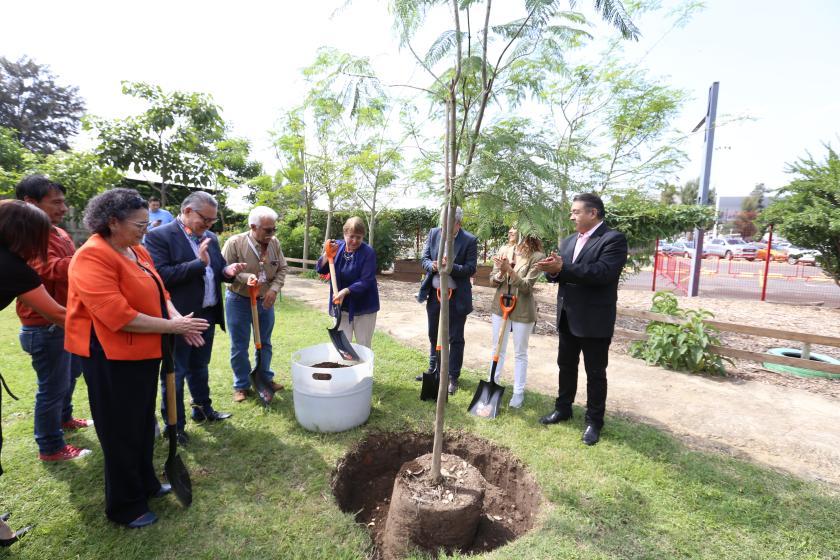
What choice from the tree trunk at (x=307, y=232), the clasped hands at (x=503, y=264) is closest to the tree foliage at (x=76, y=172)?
the tree trunk at (x=307, y=232)

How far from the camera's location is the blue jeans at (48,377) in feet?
8.61

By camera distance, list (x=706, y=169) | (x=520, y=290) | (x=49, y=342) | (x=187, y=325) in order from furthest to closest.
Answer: (x=706, y=169) → (x=520, y=290) → (x=49, y=342) → (x=187, y=325)

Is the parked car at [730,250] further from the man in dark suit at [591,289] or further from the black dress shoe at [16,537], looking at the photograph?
the black dress shoe at [16,537]

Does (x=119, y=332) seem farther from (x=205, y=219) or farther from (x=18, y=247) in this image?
(x=205, y=219)

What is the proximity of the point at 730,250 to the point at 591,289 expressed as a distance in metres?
30.3

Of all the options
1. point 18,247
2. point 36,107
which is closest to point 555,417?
point 18,247

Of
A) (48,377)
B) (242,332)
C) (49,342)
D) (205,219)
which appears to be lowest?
(48,377)

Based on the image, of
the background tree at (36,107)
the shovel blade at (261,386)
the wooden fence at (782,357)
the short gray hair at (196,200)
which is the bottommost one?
the shovel blade at (261,386)

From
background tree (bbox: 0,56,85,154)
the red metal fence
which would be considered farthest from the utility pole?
background tree (bbox: 0,56,85,154)

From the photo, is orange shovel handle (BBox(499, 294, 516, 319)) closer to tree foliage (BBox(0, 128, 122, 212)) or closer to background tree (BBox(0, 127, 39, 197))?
tree foliage (BBox(0, 128, 122, 212))

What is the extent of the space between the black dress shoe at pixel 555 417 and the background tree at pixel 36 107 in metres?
32.9

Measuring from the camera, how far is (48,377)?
2686 mm

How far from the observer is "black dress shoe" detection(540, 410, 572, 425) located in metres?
3.56

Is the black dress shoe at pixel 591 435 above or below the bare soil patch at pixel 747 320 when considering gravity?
below
